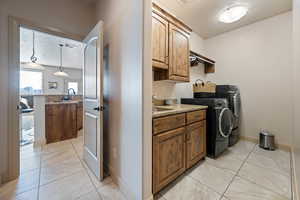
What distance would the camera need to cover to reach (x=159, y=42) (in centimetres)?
173

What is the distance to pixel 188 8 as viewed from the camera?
227 cm

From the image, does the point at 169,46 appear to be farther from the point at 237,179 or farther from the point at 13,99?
the point at 13,99

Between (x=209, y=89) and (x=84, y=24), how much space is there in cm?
256

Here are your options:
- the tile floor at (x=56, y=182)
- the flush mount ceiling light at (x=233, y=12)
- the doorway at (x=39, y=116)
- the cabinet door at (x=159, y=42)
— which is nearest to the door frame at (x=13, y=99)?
the doorway at (x=39, y=116)

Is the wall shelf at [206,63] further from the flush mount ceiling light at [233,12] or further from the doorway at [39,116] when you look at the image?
the doorway at [39,116]

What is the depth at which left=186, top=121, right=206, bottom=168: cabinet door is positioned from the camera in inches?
65.8

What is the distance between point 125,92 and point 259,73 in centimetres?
300

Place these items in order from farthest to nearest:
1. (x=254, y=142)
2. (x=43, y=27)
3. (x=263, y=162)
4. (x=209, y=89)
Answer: (x=254, y=142) < (x=209, y=89) < (x=263, y=162) < (x=43, y=27)

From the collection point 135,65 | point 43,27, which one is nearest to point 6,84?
point 43,27

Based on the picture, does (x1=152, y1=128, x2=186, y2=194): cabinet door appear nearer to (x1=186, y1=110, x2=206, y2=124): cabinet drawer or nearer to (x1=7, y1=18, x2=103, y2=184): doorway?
(x1=186, y1=110, x2=206, y2=124): cabinet drawer

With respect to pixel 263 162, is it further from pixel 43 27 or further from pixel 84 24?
pixel 43 27

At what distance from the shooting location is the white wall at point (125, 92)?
3.78ft

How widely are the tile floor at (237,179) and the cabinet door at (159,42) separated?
5.02 feet

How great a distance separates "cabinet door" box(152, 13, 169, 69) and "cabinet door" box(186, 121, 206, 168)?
0.97 m
